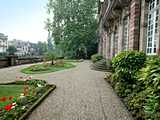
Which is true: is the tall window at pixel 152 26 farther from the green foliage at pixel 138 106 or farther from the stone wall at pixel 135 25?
the green foliage at pixel 138 106

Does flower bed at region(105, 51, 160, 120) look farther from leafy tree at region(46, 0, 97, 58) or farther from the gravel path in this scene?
leafy tree at region(46, 0, 97, 58)

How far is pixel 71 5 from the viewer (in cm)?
3766

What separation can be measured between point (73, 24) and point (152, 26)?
2914cm

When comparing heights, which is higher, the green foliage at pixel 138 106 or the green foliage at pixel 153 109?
the green foliage at pixel 153 109

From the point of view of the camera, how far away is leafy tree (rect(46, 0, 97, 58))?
3697 centimetres

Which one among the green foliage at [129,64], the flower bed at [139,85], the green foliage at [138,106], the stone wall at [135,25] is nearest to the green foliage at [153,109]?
the flower bed at [139,85]

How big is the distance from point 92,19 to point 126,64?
30984 millimetres

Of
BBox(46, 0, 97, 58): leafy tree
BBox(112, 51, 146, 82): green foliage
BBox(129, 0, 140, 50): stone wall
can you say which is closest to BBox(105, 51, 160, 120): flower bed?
BBox(112, 51, 146, 82): green foliage

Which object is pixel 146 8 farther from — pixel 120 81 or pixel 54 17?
pixel 54 17

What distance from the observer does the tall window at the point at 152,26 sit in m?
8.56

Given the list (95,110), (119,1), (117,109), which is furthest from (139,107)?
(119,1)

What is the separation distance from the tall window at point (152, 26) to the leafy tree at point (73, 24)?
2704 cm

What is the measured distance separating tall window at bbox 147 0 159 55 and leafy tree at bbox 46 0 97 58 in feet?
88.7

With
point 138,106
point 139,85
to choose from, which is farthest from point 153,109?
point 139,85
